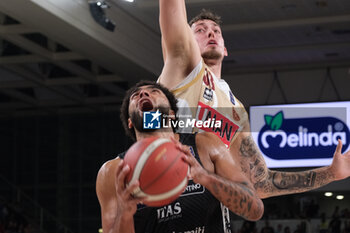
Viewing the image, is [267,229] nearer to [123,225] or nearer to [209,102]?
[209,102]

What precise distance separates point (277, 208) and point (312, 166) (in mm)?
3945

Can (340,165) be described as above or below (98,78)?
below

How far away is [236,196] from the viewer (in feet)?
9.55

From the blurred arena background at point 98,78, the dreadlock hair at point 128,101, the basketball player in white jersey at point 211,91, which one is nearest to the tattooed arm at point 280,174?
the basketball player in white jersey at point 211,91

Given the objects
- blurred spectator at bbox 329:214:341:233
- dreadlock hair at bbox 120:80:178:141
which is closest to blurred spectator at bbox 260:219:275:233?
blurred spectator at bbox 329:214:341:233

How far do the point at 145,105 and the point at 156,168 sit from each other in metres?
0.67

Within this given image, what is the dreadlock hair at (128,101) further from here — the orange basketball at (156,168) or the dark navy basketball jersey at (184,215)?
the orange basketball at (156,168)

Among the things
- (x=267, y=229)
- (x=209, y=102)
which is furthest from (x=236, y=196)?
(x=267, y=229)

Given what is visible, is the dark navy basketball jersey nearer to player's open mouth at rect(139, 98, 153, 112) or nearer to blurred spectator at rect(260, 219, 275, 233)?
player's open mouth at rect(139, 98, 153, 112)

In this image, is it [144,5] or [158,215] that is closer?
[158,215]

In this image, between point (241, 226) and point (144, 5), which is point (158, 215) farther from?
point (241, 226)

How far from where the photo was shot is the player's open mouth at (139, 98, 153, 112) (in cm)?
317

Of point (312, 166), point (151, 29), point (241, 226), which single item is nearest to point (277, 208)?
point (241, 226)

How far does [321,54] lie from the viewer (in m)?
16.2
